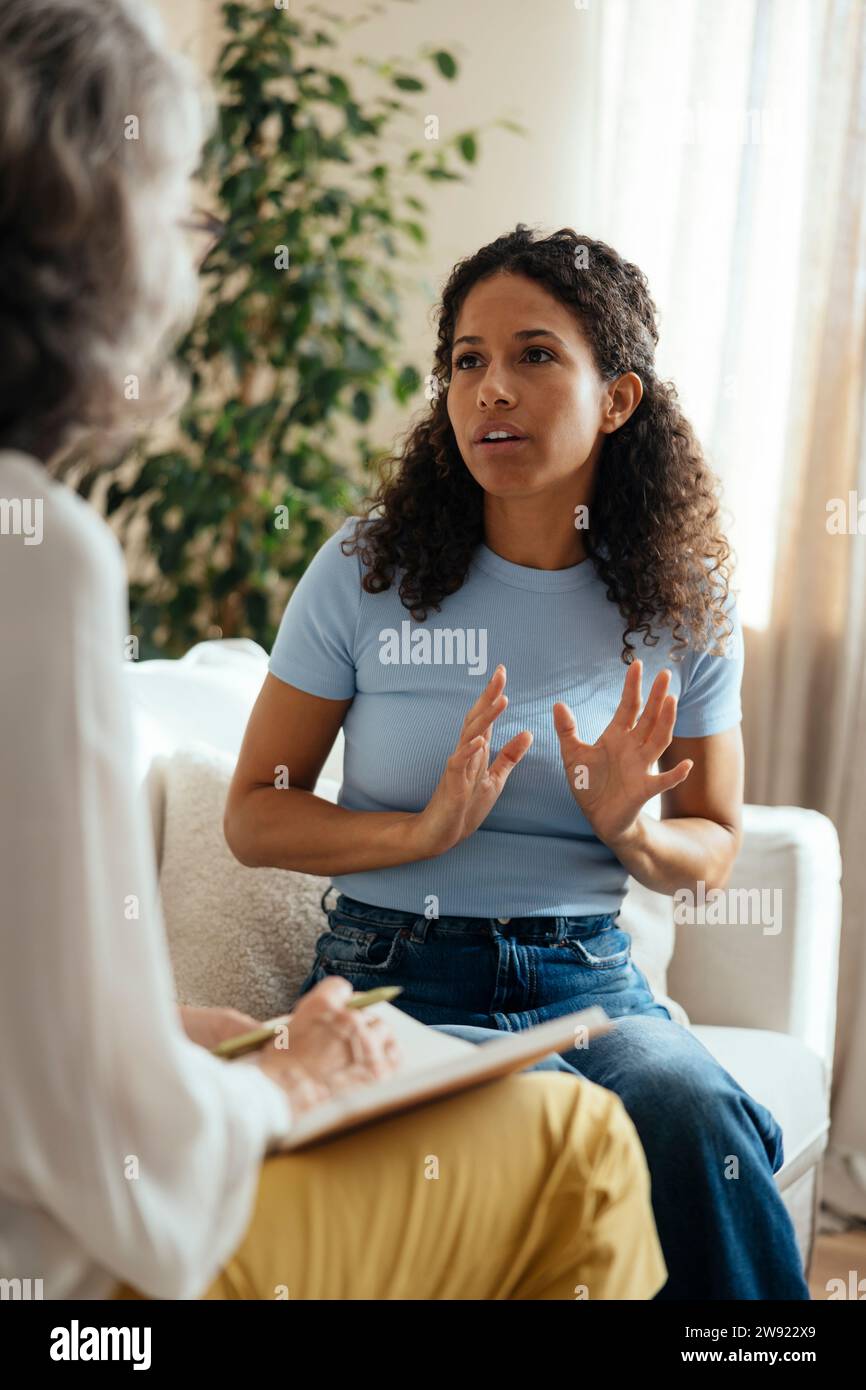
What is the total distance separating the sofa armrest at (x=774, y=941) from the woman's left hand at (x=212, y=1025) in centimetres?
90

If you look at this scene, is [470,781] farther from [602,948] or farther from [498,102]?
[498,102]

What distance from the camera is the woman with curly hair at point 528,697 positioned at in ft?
4.48

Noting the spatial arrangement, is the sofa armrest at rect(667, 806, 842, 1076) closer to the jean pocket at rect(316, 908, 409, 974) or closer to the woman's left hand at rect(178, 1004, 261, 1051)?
the jean pocket at rect(316, 908, 409, 974)

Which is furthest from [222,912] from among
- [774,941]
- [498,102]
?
[498,102]

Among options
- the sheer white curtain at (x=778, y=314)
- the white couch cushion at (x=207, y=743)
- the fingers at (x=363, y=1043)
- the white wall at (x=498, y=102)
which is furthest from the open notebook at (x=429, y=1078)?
the white wall at (x=498, y=102)

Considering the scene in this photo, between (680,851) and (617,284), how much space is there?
645 mm

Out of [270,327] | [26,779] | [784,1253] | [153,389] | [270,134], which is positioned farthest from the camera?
[270,134]

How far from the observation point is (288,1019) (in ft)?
3.26

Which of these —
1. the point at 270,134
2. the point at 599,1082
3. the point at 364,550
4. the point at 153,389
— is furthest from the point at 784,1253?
the point at 270,134

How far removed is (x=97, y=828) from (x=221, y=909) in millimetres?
873

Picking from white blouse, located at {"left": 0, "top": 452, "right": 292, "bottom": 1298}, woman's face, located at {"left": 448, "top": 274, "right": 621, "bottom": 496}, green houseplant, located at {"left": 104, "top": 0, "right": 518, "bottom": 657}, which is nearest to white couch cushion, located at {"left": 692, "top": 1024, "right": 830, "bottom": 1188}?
woman's face, located at {"left": 448, "top": 274, "right": 621, "bottom": 496}

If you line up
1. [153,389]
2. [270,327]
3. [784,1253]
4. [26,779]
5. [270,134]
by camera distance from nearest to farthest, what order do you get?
[26,779]
[153,389]
[784,1253]
[270,327]
[270,134]

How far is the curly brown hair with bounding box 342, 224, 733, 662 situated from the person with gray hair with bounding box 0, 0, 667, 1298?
24.5 inches
